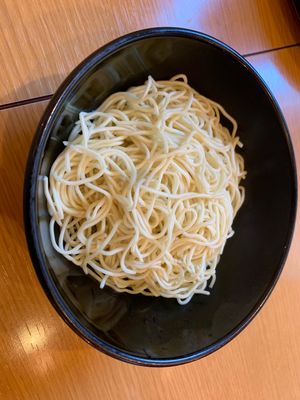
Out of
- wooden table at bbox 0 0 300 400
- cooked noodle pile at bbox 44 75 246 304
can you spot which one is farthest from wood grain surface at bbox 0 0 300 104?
cooked noodle pile at bbox 44 75 246 304

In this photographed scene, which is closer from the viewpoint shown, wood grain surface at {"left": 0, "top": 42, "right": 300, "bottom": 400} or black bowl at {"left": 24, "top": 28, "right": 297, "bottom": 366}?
black bowl at {"left": 24, "top": 28, "right": 297, "bottom": 366}

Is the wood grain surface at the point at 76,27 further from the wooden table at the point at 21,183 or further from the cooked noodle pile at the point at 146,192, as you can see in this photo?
the cooked noodle pile at the point at 146,192

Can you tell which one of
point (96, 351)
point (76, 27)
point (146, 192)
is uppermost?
point (76, 27)

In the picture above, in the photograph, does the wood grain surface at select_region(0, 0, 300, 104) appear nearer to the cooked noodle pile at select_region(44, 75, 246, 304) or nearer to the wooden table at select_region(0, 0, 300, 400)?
the wooden table at select_region(0, 0, 300, 400)

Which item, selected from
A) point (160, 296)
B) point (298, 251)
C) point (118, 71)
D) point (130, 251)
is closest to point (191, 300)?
point (160, 296)

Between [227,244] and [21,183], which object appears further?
[227,244]

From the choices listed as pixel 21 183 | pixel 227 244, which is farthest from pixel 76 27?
pixel 227 244

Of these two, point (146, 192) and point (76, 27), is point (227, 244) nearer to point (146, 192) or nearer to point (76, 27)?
point (146, 192)
